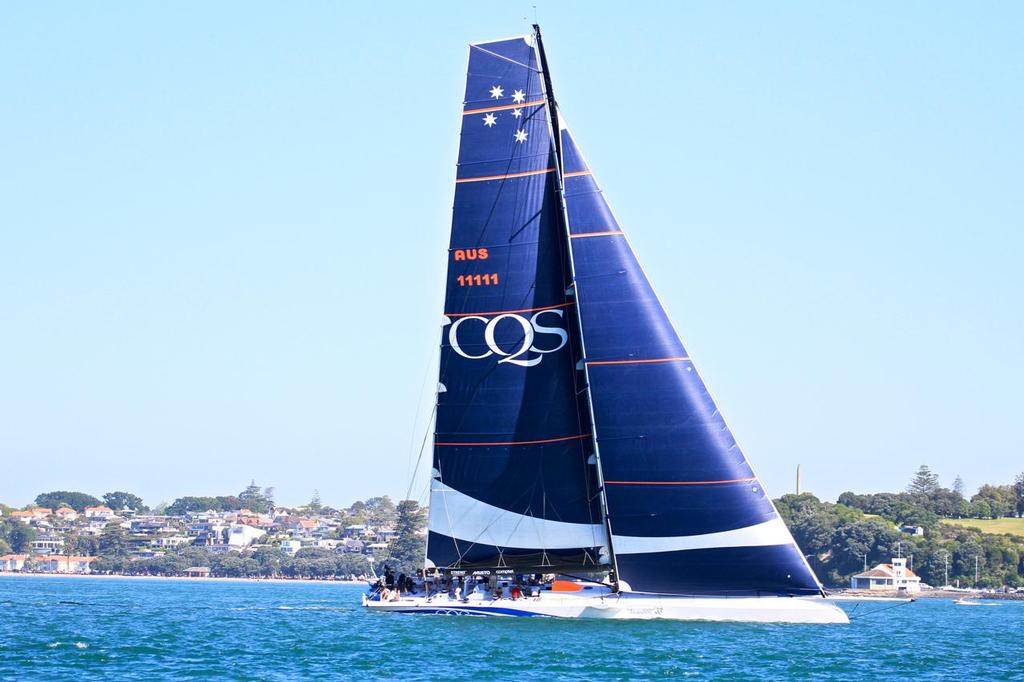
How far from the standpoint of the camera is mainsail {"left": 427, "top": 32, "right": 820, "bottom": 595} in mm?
42719

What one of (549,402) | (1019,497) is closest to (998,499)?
(1019,497)

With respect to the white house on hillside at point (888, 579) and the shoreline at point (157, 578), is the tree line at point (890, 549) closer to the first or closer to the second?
the white house on hillside at point (888, 579)

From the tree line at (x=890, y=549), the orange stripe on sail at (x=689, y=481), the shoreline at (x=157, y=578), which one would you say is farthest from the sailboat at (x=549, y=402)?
the shoreline at (x=157, y=578)

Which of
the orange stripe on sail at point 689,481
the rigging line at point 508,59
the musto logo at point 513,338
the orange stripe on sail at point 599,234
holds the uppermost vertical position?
the rigging line at point 508,59

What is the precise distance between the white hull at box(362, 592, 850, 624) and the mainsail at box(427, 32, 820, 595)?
103 cm

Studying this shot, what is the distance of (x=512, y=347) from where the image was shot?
4412 centimetres

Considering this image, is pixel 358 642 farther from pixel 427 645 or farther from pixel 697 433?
pixel 697 433

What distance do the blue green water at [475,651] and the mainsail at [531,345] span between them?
9.19 feet

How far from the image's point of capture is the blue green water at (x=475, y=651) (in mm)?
32500

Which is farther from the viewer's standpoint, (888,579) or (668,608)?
(888,579)

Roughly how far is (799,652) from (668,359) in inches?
360

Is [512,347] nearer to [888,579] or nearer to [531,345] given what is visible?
[531,345]

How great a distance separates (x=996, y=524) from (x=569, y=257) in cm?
Result: 13436

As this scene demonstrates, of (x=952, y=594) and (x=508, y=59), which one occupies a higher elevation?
(x=508, y=59)
